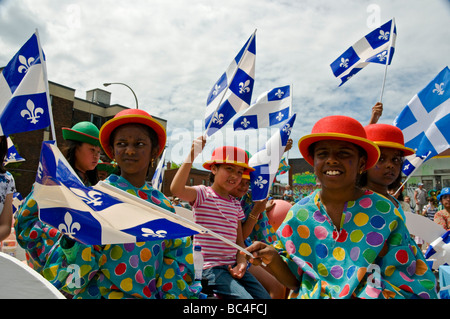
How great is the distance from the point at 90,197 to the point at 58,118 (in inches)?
1156

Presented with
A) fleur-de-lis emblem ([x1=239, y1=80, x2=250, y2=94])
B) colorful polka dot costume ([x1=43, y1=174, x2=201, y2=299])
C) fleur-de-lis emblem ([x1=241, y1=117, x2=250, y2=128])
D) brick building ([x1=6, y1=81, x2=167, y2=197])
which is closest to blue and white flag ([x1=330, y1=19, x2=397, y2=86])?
fleur-de-lis emblem ([x1=241, y1=117, x2=250, y2=128])

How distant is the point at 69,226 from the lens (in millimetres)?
1640

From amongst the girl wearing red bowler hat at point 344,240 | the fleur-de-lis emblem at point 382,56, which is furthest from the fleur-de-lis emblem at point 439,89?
the girl wearing red bowler hat at point 344,240

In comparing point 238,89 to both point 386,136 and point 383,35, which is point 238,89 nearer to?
point 386,136

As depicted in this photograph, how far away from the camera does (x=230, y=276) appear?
3158mm

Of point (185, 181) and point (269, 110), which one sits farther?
point (269, 110)

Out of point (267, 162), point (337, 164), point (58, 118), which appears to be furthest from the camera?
point (58, 118)

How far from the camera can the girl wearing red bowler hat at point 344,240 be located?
1747mm

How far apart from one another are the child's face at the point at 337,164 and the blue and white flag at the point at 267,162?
2289 mm

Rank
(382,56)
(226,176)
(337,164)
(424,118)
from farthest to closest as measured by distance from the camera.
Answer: (382,56) → (424,118) → (226,176) → (337,164)

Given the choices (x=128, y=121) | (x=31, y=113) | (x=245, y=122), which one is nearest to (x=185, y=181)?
(x=128, y=121)

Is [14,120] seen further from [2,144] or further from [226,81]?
[226,81]

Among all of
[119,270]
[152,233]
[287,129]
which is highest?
[287,129]
